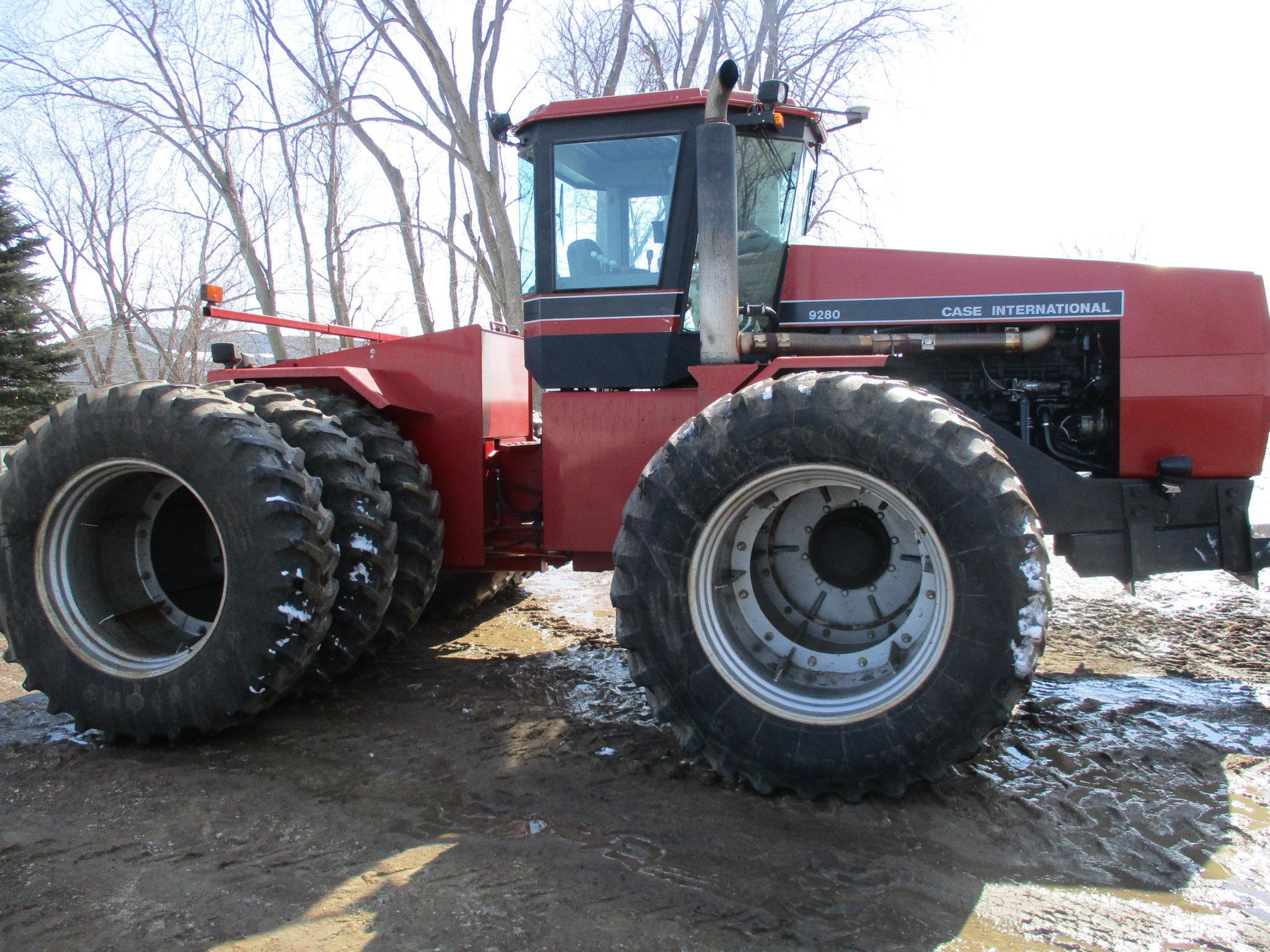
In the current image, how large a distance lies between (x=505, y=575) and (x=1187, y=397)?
4166 millimetres

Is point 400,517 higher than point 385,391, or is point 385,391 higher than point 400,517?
point 385,391

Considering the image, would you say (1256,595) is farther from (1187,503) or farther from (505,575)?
(505,575)

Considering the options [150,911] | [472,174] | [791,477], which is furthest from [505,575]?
[472,174]

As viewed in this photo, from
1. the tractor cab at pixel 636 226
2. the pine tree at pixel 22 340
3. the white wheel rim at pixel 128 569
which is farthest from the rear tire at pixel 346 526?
the pine tree at pixel 22 340

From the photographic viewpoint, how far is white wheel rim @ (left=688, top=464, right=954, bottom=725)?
3.15 m

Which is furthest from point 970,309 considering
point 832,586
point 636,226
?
point 636,226

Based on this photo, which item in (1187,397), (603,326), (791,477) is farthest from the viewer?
(603,326)

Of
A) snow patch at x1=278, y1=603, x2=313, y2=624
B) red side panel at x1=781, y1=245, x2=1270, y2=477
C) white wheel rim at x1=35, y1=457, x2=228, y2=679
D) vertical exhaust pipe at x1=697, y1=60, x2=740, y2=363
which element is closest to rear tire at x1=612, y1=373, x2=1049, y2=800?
vertical exhaust pipe at x1=697, y1=60, x2=740, y2=363

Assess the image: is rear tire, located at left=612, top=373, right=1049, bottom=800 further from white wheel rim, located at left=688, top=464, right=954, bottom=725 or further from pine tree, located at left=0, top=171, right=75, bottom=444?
pine tree, located at left=0, top=171, right=75, bottom=444

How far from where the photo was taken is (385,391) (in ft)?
15.2

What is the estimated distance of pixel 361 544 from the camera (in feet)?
13.1

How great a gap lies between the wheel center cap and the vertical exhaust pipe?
85cm

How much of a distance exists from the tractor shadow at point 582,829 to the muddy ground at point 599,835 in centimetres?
1

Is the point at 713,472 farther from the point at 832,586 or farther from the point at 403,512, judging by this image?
the point at 403,512
